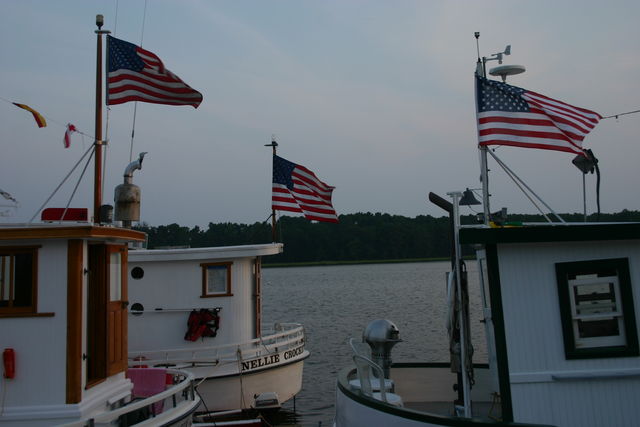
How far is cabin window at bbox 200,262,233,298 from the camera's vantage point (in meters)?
15.3

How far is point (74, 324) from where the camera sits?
26.6 ft

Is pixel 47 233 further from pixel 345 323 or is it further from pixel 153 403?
pixel 345 323

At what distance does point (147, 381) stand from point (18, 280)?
3894 mm

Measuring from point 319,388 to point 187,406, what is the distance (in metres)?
11.6

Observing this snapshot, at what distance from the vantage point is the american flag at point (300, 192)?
691 inches

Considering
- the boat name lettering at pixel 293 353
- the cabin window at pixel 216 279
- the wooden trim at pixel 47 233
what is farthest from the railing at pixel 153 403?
the boat name lettering at pixel 293 353

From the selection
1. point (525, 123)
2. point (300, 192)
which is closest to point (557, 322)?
point (525, 123)

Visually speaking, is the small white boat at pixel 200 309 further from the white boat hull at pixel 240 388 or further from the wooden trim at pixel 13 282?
the wooden trim at pixel 13 282

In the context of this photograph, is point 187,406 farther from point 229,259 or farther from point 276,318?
point 276,318

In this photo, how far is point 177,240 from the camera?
211 feet

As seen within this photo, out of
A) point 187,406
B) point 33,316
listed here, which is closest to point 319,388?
point 187,406

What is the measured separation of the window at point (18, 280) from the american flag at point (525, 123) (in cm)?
613

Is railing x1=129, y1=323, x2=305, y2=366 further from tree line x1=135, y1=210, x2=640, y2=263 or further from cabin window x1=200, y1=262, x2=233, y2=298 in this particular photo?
tree line x1=135, y1=210, x2=640, y2=263

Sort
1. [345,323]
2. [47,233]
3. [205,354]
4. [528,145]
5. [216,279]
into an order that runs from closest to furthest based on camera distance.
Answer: [47,233] → [528,145] → [205,354] → [216,279] → [345,323]
